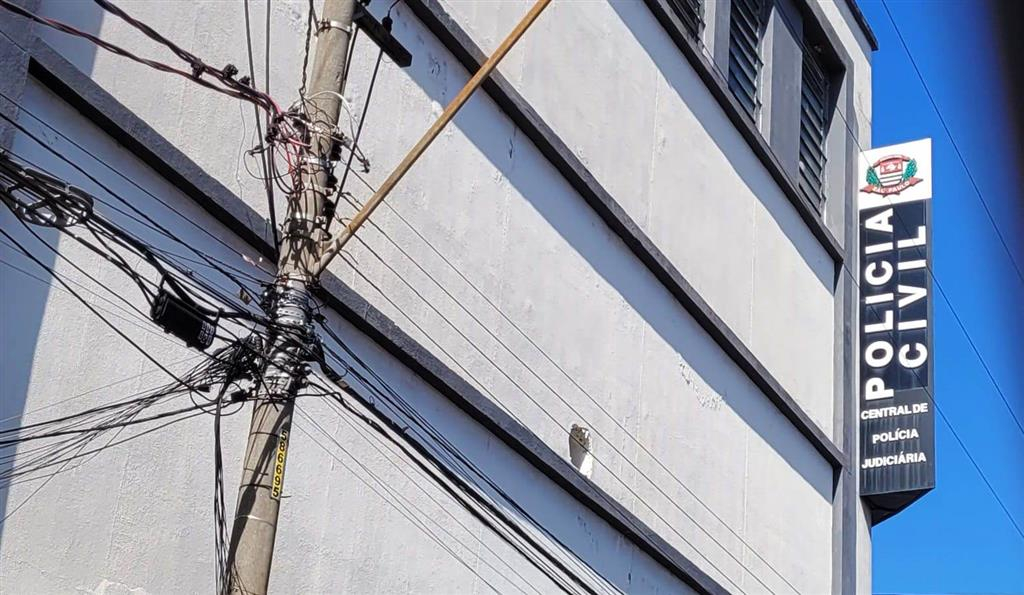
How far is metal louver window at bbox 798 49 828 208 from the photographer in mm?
23344

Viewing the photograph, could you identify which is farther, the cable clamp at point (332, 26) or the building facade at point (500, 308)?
the building facade at point (500, 308)

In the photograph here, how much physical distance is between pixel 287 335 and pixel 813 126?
18.1 m

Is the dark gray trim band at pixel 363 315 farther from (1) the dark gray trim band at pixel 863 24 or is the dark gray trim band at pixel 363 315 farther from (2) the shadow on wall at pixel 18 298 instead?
(1) the dark gray trim band at pixel 863 24

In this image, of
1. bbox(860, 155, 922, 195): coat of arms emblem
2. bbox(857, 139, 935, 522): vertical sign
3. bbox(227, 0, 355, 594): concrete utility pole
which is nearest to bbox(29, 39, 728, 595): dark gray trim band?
bbox(227, 0, 355, 594): concrete utility pole

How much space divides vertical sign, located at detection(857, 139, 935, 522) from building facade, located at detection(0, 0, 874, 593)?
0.43 m

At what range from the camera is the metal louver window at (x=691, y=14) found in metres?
18.9

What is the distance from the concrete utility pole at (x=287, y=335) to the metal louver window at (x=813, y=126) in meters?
15.7

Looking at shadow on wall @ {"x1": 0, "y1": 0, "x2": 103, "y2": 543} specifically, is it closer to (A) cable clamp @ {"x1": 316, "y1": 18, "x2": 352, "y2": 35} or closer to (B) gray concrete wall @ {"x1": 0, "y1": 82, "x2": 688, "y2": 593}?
(B) gray concrete wall @ {"x1": 0, "y1": 82, "x2": 688, "y2": 593}

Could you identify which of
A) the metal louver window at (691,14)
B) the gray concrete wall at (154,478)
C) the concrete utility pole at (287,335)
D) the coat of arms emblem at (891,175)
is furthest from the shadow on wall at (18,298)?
the coat of arms emblem at (891,175)

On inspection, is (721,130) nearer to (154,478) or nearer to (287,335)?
(154,478)

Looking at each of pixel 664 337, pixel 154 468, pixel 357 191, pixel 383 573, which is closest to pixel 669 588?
pixel 664 337

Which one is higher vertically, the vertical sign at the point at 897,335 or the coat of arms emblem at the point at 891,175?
the coat of arms emblem at the point at 891,175

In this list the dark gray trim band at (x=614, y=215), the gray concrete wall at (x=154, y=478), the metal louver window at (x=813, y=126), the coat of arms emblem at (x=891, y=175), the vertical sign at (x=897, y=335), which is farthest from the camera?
the metal louver window at (x=813, y=126)

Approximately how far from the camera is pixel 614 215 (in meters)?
16.0
